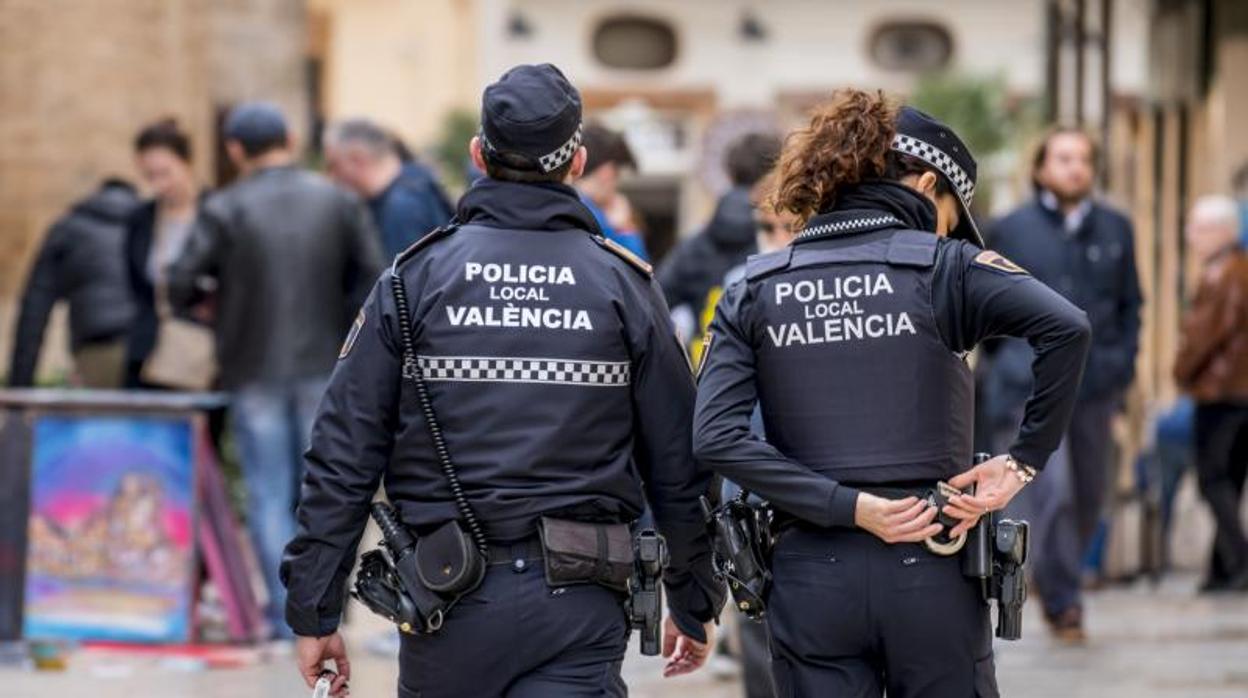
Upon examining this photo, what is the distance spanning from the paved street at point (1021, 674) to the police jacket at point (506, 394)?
4.25m

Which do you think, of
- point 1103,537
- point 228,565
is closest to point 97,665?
point 228,565

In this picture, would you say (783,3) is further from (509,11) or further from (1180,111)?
(1180,111)

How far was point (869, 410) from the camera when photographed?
222 inches

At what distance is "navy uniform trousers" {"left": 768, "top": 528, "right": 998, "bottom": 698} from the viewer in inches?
218

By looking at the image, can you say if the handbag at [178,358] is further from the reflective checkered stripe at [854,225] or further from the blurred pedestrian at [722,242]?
the reflective checkered stripe at [854,225]

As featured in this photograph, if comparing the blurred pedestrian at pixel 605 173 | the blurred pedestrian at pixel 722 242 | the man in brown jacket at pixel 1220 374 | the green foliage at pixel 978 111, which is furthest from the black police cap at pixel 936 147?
the green foliage at pixel 978 111

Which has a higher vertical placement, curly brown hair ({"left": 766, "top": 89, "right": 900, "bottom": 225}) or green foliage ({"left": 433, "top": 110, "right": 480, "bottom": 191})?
curly brown hair ({"left": 766, "top": 89, "right": 900, "bottom": 225})

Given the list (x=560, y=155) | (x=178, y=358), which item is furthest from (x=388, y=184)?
(x=560, y=155)

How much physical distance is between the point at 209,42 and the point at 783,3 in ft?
90.5

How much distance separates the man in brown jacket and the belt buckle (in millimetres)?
8856

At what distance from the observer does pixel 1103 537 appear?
14.6 meters

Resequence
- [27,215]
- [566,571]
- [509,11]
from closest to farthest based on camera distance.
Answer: [566,571] < [27,215] < [509,11]

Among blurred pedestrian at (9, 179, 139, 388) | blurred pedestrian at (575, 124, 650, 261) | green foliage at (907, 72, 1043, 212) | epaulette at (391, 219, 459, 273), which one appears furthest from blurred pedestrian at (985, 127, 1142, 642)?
green foliage at (907, 72, 1043, 212)

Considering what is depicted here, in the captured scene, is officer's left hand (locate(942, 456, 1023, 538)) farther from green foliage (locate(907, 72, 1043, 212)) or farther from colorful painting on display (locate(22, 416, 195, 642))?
green foliage (locate(907, 72, 1043, 212))
